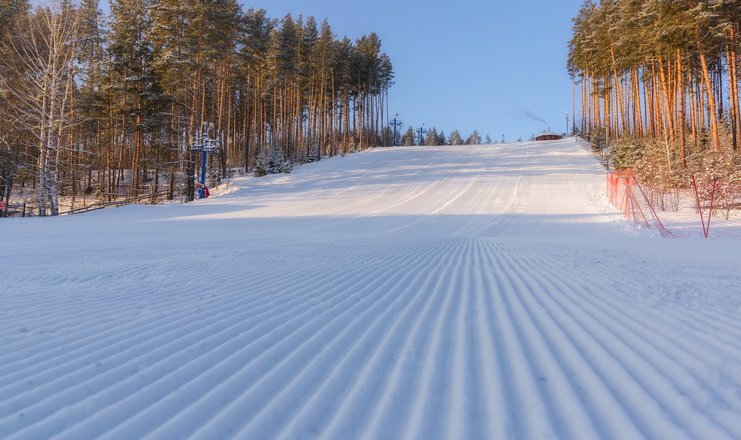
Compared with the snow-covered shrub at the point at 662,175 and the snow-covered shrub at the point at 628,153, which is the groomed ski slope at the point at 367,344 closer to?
the snow-covered shrub at the point at 662,175

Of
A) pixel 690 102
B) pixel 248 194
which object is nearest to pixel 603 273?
pixel 248 194

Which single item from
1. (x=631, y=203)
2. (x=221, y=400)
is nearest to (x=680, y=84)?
(x=631, y=203)

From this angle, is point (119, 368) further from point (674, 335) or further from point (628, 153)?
point (628, 153)

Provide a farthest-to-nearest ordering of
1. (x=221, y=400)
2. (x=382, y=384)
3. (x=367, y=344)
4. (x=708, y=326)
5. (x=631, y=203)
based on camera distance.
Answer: (x=631, y=203)
(x=708, y=326)
(x=367, y=344)
(x=382, y=384)
(x=221, y=400)

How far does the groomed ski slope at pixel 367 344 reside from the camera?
6.14ft

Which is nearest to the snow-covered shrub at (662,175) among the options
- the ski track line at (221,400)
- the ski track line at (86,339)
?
the ski track line at (221,400)

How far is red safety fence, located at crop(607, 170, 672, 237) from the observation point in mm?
13914

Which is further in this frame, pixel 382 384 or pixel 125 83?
pixel 125 83

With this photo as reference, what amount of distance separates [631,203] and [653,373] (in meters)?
15.5

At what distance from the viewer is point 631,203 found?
15297 mm

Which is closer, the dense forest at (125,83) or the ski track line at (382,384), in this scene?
the ski track line at (382,384)

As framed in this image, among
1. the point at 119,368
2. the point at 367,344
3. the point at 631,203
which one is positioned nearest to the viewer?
the point at 119,368

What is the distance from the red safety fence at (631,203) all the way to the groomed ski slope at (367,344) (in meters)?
6.16

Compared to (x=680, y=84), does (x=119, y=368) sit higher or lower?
lower
